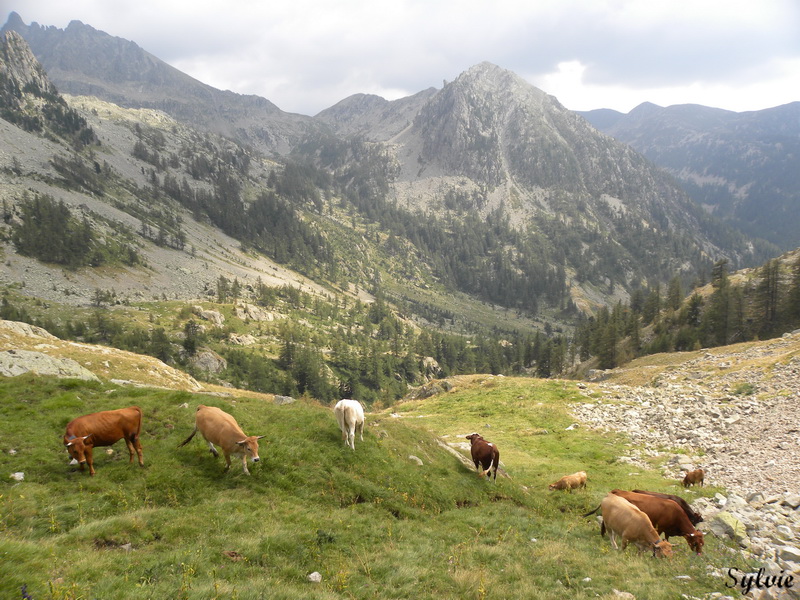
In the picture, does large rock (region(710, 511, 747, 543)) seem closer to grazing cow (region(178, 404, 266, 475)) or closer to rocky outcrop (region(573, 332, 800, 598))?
rocky outcrop (region(573, 332, 800, 598))

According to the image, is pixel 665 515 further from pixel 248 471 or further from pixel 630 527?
pixel 248 471

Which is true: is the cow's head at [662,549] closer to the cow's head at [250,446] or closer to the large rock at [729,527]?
the large rock at [729,527]

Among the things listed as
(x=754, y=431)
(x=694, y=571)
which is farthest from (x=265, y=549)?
(x=754, y=431)

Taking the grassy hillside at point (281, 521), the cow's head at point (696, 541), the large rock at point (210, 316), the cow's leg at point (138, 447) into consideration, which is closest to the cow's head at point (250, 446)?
the grassy hillside at point (281, 521)

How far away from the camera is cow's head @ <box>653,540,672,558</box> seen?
11.9 metres

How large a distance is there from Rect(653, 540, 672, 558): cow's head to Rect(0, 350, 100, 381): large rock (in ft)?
89.1

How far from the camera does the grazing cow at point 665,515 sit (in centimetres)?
1317

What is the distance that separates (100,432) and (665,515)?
796 inches

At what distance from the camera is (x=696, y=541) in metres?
12.4

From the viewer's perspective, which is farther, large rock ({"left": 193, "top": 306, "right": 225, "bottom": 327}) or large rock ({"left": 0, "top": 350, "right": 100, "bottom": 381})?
large rock ({"left": 193, "top": 306, "right": 225, "bottom": 327})

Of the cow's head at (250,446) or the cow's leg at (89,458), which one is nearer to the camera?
the cow's leg at (89,458)

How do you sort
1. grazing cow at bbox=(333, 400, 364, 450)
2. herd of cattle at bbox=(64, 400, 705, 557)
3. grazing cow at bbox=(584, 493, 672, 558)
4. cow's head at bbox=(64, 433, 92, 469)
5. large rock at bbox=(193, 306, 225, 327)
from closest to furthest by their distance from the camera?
grazing cow at bbox=(584, 493, 672, 558)
herd of cattle at bbox=(64, 400, 705, 557)
cow's head at bbox=(64, 433, 92, 469)
grazing cow at bbox=(333, 400, 364, 450)
large rock at bbox=(193, 306, 225, 327)

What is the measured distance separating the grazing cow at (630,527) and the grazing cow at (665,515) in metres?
0.66

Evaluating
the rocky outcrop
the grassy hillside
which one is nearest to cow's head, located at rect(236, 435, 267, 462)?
the grassy hillside
